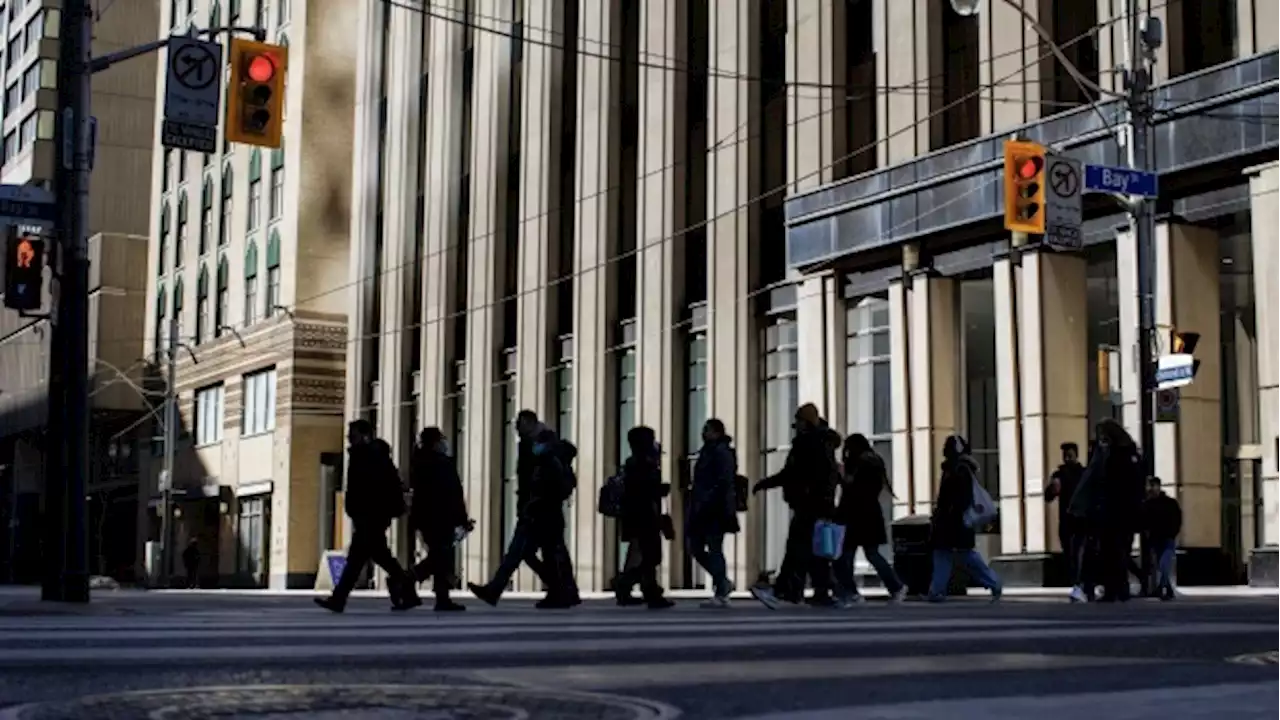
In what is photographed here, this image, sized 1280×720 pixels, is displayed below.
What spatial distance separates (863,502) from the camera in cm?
1800

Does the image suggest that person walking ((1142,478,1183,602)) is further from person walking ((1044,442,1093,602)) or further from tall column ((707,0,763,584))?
tall column ((707,0,763,584))

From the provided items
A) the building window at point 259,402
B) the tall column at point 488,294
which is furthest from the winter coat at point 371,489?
the building window at point 259,402

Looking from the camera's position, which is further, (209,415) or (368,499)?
(209,415)

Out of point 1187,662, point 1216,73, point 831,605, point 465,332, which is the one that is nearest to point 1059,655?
point 1187,662

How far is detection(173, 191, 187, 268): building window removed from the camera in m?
61.5

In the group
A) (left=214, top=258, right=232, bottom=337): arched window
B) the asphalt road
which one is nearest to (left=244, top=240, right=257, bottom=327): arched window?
(left=214, top=258, right=232, bottom=337): arched window

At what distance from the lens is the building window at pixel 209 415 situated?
187 feet

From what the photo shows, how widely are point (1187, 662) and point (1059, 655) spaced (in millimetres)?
571

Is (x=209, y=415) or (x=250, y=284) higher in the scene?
(x=250, y=284)

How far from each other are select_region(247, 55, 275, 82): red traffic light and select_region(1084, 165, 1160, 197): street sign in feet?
33.1

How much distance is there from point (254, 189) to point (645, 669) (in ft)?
163

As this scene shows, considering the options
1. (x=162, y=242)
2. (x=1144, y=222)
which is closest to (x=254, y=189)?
(x=162, y=242)

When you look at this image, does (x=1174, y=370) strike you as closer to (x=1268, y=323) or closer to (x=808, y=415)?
(x=1268, y=323)

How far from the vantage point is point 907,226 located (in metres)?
29.4
